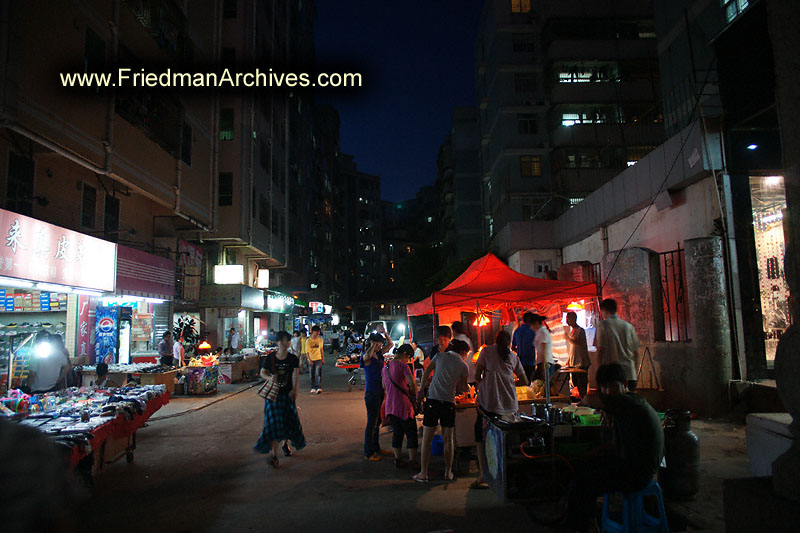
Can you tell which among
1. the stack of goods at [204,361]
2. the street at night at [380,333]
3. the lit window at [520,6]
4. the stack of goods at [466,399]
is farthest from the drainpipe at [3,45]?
the lit window at [520,6]

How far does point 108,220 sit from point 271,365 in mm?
10973

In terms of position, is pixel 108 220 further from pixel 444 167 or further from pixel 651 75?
pixel 444 167

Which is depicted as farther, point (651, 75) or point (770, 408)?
point (651, 75)

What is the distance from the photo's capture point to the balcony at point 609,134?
30766 mm

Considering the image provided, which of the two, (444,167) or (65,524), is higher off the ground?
(444,167)

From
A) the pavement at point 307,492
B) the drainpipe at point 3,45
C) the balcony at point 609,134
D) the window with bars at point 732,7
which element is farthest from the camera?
the balcony at point 609,134

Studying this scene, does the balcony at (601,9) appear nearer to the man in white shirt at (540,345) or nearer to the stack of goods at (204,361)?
Result: the man in white shirt at (540,345)

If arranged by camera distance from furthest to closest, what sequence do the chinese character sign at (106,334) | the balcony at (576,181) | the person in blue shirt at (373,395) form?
the balcony at (576,181) → the chinese character sign at (106,334) → the person in blue shirt at (373,395)

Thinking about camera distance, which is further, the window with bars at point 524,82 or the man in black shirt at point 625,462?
the window with bars at point 524,82

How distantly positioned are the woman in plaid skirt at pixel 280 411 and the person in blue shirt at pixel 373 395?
1106 mm

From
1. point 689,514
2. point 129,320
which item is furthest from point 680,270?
point 129,320

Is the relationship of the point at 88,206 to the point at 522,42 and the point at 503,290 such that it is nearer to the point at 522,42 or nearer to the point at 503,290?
the point at 503,290

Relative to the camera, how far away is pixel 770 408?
833cm

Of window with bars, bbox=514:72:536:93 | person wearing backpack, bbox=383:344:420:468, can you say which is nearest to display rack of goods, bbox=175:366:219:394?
person wearing backpack, bbox=383:344:420:468
